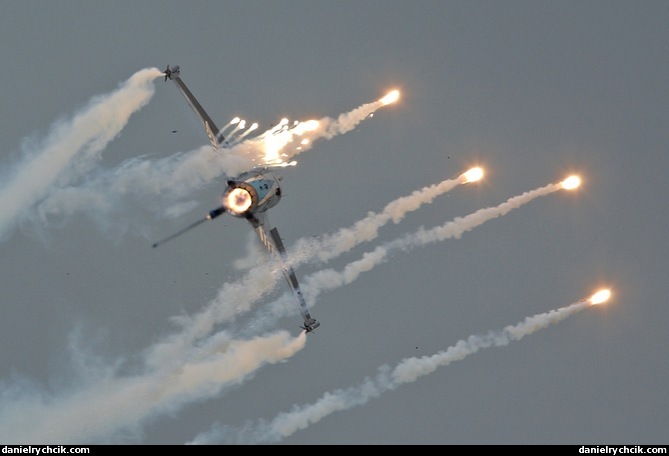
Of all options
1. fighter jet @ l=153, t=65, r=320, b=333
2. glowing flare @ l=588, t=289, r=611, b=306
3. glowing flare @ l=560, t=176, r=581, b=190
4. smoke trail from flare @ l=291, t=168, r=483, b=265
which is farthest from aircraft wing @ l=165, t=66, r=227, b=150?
glowing flare @ l=588, t=289, r=611, b=306

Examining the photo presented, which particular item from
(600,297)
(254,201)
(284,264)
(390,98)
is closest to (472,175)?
(390,98)

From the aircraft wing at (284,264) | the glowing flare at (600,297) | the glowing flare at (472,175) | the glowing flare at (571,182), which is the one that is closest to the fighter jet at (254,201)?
the aircraft wing at (284,264)

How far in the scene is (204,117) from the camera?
118 m

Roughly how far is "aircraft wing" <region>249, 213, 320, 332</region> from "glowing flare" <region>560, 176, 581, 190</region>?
30.5m

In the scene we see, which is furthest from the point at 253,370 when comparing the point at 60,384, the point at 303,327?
the point at 60,384

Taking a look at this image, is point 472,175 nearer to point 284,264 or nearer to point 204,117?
point 284,264

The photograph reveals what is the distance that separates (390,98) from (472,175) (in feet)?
37.7

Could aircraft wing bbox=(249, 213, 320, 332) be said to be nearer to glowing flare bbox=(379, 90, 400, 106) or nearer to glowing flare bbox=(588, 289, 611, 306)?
glowing flare bbox=(379, 90, 400, 106)

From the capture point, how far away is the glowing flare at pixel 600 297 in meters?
128

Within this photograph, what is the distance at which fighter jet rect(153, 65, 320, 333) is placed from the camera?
110 m

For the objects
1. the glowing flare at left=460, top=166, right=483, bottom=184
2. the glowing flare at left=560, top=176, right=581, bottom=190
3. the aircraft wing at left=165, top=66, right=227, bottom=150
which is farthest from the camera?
the glowing flare at left=560, top=176, right=581, bottom=190

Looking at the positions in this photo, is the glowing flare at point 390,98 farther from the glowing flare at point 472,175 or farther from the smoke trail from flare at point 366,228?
the glowing flare at point 472,175

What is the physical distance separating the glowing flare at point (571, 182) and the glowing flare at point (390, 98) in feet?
65.5
